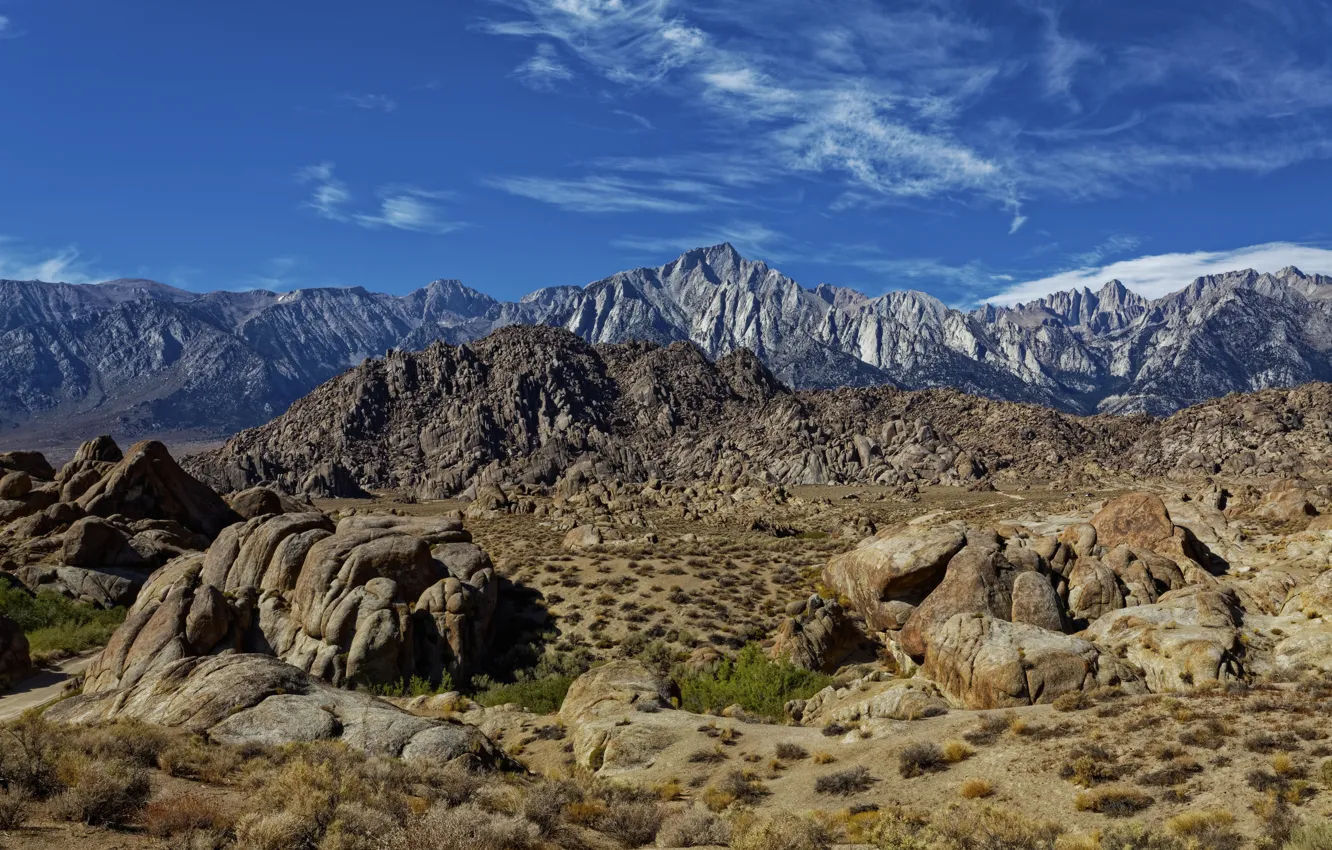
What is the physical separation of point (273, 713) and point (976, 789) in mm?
16285

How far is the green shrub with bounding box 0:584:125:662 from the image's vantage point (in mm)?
34531

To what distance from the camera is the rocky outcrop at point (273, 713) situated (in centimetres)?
1716

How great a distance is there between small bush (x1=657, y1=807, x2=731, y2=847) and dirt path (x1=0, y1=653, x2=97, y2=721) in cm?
2545

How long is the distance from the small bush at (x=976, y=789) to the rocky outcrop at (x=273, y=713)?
1064cm

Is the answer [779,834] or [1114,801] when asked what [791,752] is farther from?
[1114,801]

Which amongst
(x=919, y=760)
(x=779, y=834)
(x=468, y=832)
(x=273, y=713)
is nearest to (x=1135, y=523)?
(x=919, y=760)

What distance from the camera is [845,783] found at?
16719mm

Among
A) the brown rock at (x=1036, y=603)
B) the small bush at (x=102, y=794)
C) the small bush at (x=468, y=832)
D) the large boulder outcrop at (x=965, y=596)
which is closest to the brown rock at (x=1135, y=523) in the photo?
the brown rock at (x=1036, y=603)

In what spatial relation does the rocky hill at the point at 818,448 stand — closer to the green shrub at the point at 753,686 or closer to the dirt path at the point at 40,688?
the green shrub at the point at 753,686

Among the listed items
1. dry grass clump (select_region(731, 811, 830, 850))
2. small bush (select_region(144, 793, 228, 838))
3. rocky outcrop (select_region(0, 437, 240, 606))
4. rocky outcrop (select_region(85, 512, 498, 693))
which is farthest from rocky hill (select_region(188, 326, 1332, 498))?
small bush (select_region(144, 793, 228, 838))

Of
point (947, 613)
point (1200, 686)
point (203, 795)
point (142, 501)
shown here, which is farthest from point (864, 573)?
point (142, 501)

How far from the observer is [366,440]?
190750 mm

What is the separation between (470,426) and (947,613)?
178643 millimetres

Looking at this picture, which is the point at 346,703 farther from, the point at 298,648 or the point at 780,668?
the point at 780,668
